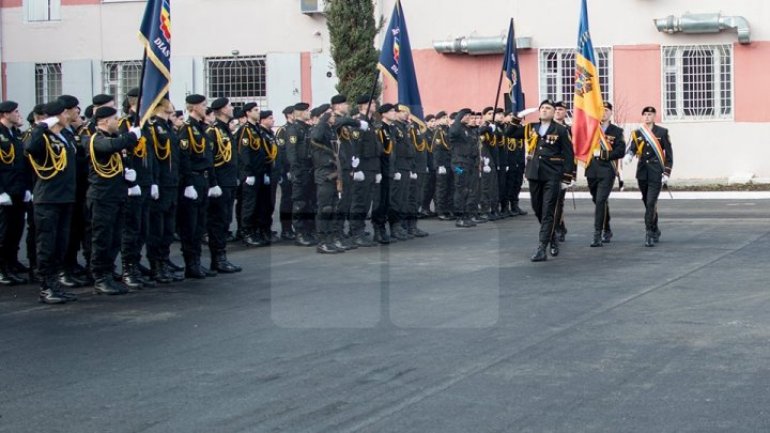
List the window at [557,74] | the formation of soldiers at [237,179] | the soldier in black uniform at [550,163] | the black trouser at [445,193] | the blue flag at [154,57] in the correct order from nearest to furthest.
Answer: the formation of soldiers at [237,179] → the blue flag at [154,57] → the soldier in black uniform at [550,163] → the black trouser at [445,193] → the window at [557,74]

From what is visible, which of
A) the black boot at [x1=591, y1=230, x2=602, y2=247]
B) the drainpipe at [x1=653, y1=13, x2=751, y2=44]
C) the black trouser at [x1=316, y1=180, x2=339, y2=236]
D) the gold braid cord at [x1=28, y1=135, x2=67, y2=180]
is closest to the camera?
the gold braid cord at [x1=28, y1=135, x2=67, y2=180]

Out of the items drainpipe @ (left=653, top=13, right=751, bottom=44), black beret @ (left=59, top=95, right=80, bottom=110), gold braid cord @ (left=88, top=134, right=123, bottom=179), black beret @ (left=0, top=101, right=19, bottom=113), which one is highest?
drainpipe @ (left=653, top=13, right=751, bottom=44)

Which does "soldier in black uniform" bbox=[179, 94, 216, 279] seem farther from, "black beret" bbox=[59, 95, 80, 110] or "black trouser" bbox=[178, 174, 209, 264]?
"black beret" bbox=[59, 95, 80, 110]

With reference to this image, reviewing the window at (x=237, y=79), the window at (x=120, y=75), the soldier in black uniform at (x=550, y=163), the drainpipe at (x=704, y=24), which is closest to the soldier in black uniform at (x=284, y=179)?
the soldier in black uniform at (x=550, y=163)

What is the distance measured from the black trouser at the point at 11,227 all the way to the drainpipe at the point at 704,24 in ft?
65.4

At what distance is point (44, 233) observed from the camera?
12086 millimetres

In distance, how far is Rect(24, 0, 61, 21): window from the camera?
A: 34.8 metres

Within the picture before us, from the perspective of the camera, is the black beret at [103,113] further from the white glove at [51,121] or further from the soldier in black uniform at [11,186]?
the soldier in black uniform at [11,186]

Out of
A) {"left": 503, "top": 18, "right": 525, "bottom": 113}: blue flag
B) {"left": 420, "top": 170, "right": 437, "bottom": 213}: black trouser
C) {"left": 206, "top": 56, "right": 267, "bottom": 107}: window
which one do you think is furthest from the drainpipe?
{"left": 420, "top": 170, "right": 437, "bottom": 213}: black trouser

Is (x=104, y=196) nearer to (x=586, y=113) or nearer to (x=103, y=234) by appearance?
(x=103, y=234)

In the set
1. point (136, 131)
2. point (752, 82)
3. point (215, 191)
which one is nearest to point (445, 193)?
point (215, 191)

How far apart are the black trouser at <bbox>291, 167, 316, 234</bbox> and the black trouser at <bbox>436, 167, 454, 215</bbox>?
4.01 meters

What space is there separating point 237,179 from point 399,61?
14.0ft

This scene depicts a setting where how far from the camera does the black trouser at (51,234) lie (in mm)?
11969
